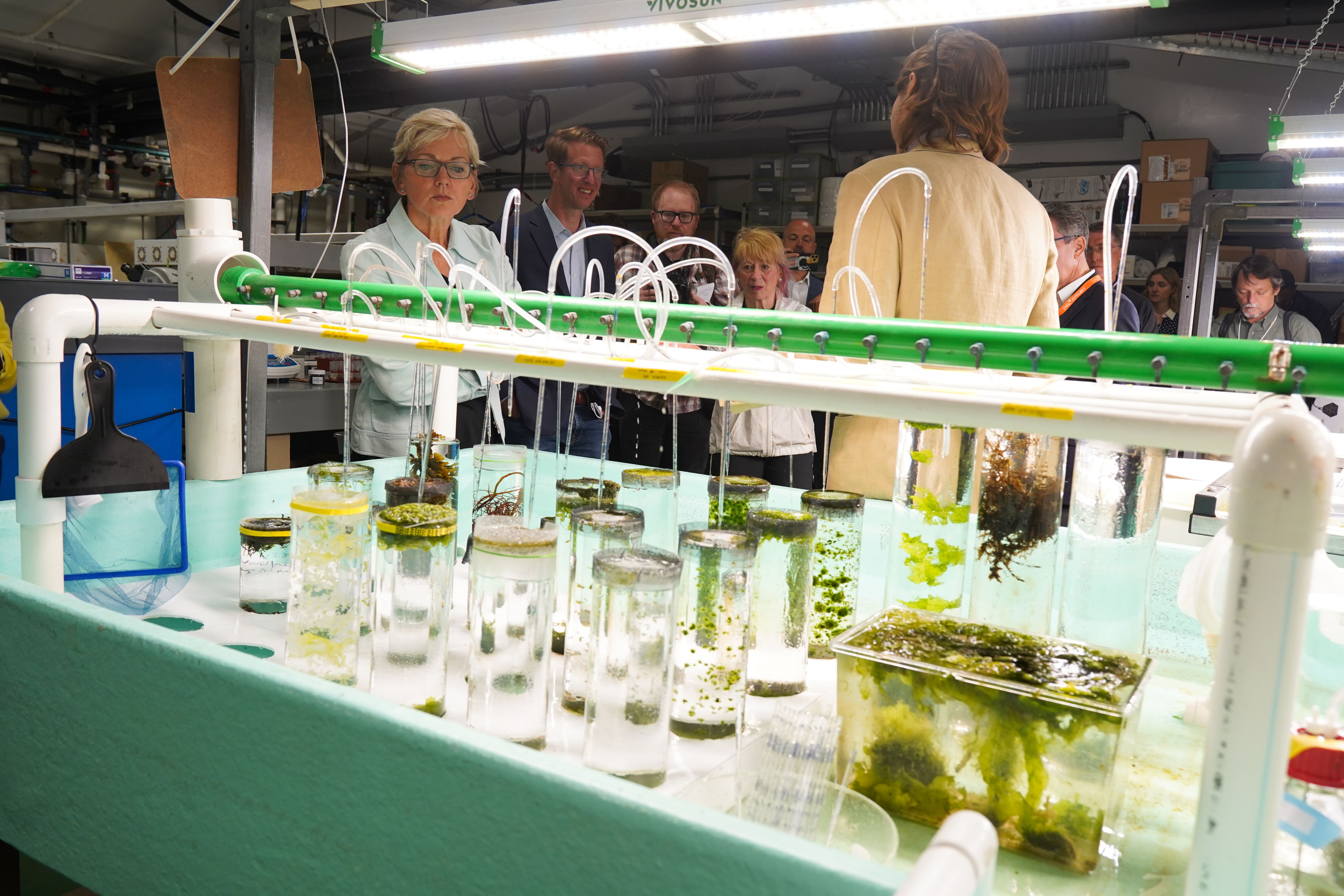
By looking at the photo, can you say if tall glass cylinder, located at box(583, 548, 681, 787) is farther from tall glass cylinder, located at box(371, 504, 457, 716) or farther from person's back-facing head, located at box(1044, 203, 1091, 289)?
person's back-facing head, located at box(1044, 203, 1091, 289)

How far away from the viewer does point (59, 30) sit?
6070 millimetres

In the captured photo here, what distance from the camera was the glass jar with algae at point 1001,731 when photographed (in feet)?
2.44

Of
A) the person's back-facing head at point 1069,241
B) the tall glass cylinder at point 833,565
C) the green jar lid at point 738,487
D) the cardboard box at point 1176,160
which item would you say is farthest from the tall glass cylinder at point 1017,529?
the cardboard box at point 1176,160

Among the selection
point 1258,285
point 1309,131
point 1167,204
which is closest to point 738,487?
point 1309,131

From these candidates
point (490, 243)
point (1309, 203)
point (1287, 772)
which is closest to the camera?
point (1287, 772)

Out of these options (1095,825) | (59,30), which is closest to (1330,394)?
(1095,825)

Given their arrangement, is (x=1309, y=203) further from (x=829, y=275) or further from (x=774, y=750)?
(x=774, y=750)

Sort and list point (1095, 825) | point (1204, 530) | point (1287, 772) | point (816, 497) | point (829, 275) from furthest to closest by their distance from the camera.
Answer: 1. point (1204, 530)
2. point (829, 275)
3. point (816, 497)
4. point (1095, 825)
5. point (1287, 772)

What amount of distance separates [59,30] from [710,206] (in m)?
4.45

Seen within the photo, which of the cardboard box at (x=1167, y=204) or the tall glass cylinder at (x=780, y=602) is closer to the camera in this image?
the tall glass cylinder at (x=780, y=602)

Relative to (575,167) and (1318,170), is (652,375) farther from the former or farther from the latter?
(1318,170)

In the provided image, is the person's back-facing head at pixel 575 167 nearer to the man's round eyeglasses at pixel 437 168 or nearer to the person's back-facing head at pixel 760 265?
the man's round eyeglasses at pixel 437 168

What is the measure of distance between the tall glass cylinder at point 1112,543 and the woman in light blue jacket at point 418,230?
5.13 ft

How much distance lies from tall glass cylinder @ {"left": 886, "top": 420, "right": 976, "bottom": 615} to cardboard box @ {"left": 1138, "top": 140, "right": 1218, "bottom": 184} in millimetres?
5466
